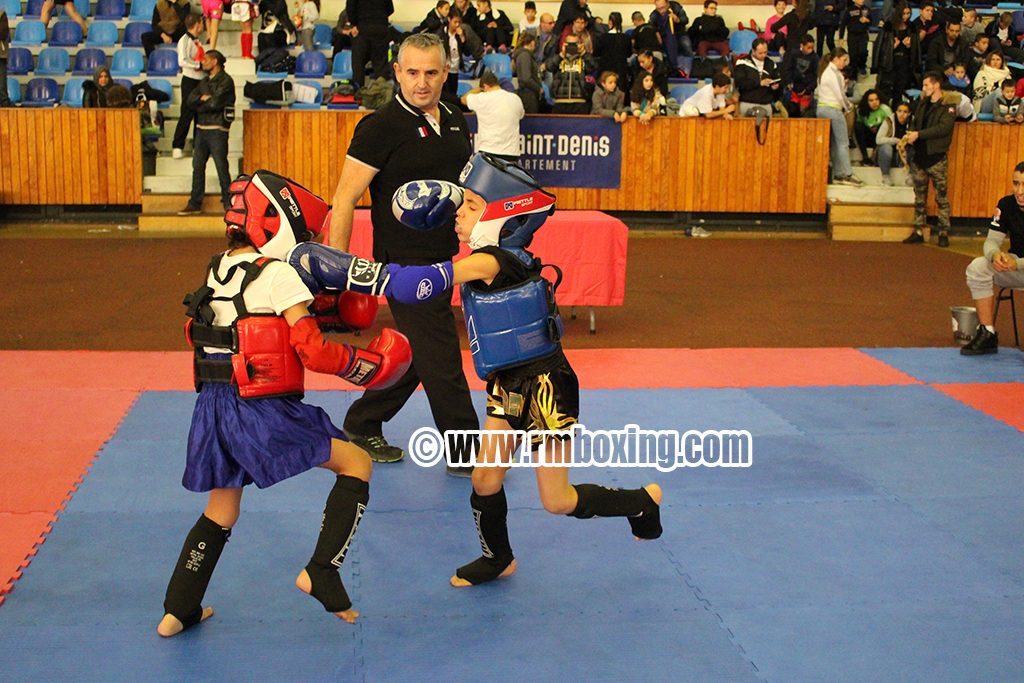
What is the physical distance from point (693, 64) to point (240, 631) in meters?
15.7

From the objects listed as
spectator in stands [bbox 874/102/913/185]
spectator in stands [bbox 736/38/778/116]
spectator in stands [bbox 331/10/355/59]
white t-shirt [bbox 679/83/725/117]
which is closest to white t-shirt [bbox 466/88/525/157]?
white t-shirt [bbox 679/83/725/117]

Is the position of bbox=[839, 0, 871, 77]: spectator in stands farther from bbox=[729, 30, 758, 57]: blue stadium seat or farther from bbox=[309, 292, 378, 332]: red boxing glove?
bbox=[309, 292, 378, 332]: red boxing glove

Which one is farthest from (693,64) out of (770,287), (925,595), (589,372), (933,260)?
(925,595)

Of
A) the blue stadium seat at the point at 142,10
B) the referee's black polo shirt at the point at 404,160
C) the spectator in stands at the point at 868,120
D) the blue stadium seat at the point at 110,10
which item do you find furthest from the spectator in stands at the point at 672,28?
the referee's black polo shirt at the point at 404,160

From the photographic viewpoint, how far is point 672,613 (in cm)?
452

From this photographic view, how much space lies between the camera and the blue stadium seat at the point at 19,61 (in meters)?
17.7

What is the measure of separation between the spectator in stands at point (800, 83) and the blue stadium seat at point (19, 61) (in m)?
11.2

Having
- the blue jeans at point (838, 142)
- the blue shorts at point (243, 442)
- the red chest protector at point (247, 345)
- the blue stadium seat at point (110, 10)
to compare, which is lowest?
the blue shorts at point (243, 442)

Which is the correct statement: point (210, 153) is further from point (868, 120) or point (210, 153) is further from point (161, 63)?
point (868, 120)

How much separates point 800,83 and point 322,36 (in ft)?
24.9

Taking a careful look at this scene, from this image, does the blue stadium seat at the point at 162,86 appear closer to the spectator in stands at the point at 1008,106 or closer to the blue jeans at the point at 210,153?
the blue jeans at the point at 210,153

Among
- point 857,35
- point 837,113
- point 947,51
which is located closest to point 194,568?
point 837,113

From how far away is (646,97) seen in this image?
16297 millimetres

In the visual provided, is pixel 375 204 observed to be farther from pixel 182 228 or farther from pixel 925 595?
pixel 182 228
